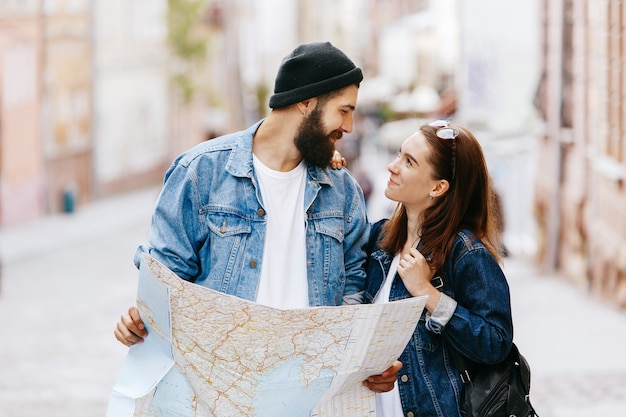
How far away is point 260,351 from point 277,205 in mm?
627

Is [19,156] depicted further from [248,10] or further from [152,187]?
[248,10]

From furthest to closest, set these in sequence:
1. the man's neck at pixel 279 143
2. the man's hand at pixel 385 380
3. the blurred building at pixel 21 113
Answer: the blurred building at pixel 21 113, the man's neck at pixel 279 143, the man's hand at pixel 385 380

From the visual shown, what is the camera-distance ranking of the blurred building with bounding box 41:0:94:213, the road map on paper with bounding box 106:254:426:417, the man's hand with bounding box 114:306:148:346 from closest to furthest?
the road map on paper with bounding box 106:254:426:417 < the man's hand with bounding box 114:306:148:346 < the blurred building with bounding box 41:0:94:213

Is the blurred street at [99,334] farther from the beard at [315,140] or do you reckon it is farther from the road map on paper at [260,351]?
the road map on paper at [260,351]

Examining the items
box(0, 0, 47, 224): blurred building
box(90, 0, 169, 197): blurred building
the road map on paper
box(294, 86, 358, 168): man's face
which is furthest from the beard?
box(90, 0, 169, 197): blurred building

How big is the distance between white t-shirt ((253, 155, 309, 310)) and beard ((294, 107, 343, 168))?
0.09m

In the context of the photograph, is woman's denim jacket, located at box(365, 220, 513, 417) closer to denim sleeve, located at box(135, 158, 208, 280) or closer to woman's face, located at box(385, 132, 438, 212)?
woman's face, located at box(385, 132, 438, 212)

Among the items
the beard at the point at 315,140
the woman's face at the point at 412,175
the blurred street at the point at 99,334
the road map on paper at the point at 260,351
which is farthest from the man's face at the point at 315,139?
the blurred street at the point at 99,334

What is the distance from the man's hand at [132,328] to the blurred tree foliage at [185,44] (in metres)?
32.9

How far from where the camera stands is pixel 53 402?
803cm

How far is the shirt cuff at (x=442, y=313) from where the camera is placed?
348cm

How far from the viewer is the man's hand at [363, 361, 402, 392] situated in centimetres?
344

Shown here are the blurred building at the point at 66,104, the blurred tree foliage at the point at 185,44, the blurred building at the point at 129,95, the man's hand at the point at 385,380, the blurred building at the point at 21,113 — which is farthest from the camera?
the blurred tree foliage at the point at 185,44

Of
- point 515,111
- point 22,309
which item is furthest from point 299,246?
point 515,111
